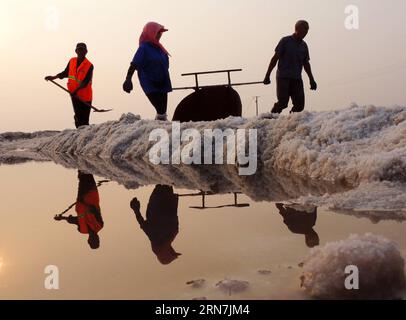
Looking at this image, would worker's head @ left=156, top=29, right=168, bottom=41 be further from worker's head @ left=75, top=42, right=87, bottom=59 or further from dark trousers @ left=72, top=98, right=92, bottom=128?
dark trousers @ left=72, top=98, right=92, bottom=128

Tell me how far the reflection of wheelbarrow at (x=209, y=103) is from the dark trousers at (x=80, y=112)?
1951 millimetres

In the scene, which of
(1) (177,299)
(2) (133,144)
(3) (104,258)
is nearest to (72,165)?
(2) (133,144)

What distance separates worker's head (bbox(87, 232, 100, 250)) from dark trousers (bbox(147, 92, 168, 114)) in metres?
5.98

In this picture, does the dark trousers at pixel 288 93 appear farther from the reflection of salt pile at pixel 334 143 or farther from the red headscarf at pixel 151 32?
the red headscarf at pixel 151 32

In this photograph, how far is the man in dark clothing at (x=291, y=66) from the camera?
7645mm

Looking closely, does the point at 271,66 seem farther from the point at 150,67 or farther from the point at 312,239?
the point at 312,239

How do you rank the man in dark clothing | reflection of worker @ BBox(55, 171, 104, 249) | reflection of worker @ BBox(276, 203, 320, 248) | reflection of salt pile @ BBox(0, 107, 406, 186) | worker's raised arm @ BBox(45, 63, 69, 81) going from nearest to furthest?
reflection of worker @ BBox(276, 203, 320, 248) → reflection of worker @ BBox(55, 171, 104, 249) → reflection of salt pile @ BBox(0, 107, 406, 186) → the man in dark clothing → worker's raised arm @ BBox(45, 63, 69, 81)

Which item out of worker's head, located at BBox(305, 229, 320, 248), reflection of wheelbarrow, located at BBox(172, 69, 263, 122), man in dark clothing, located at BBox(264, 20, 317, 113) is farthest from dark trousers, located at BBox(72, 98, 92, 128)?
worker's head, located at BBox(305, 229, 320, 248)

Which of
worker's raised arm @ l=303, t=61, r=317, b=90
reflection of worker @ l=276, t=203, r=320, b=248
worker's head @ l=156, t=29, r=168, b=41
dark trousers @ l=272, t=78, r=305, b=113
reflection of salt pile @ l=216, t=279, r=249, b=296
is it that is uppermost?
worker's head @ l=156, t=29, r=168, b=41

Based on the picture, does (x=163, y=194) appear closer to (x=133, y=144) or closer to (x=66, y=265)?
(x=66, y=265)

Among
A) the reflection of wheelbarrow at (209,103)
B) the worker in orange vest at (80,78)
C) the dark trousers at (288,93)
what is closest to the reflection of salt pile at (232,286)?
the dark trousers at (288,93)

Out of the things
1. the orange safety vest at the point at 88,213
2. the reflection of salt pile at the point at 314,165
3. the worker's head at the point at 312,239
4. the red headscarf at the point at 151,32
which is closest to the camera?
the worker's head at the point at 312,239

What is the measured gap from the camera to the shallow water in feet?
6.59

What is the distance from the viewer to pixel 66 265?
2.37 metres
